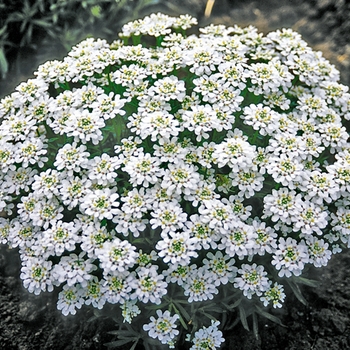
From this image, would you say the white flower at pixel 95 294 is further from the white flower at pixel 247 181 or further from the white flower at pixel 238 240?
the white flower at pixel 247 181

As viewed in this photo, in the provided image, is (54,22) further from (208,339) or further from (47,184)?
(208,339)

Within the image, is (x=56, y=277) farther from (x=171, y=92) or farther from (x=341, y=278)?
(x=341, y=278)

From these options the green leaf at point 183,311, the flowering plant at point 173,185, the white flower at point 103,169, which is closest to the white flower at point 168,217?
the flowering plant at point 173,185

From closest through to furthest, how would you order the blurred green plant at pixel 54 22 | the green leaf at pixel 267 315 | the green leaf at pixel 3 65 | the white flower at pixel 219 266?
the white flower at pixel 219 266
the green leaf at pixel 267 315
the green leaf at pixel 3 65
the blurred green plant at pixel 54 22

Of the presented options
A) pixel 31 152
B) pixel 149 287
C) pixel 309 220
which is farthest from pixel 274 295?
pixel 31 152

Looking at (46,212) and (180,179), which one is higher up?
(180,179)

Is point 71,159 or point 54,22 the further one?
point 54,22

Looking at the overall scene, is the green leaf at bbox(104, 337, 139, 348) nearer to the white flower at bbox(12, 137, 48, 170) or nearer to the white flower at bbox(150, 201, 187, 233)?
the white flower at bbox(150, 201, 187, 233)
